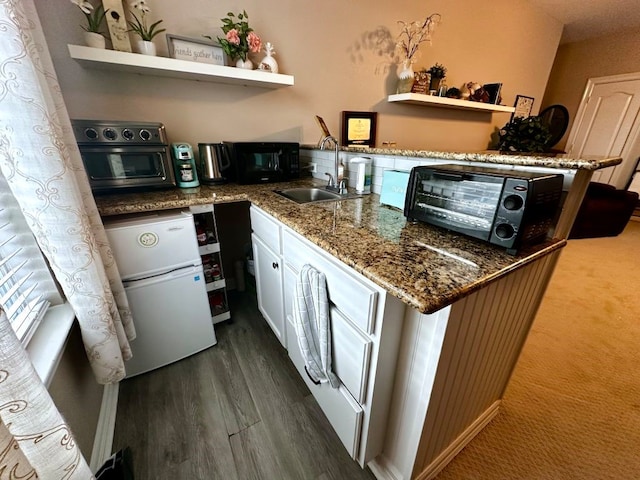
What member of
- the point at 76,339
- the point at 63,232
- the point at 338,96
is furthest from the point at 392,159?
the point at 76,339

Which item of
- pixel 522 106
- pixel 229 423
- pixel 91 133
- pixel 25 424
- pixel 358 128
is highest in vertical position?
pixel 522 106

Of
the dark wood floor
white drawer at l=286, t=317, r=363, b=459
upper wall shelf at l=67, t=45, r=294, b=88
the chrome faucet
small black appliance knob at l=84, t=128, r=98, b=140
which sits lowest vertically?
the dark wood floor

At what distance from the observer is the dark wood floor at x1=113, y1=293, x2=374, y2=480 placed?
1027 millimetres

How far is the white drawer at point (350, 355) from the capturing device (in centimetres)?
77

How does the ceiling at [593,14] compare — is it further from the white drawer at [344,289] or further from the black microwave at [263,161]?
the white drawer at [344,289]

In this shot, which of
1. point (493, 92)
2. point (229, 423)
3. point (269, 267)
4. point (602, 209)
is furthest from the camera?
point (602, 209)

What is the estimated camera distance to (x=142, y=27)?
4.80 ft

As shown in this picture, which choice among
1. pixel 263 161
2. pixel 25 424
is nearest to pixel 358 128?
pixel 263 161

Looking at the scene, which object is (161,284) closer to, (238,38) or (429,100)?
(238,38)

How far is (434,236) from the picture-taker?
0.89m

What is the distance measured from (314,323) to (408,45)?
2698mm

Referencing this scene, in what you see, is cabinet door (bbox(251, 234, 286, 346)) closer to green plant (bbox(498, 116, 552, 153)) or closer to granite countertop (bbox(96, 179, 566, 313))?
granite countertop (bbox(96, 179, 566, 313))

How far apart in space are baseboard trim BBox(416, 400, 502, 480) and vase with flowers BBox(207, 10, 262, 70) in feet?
7.55

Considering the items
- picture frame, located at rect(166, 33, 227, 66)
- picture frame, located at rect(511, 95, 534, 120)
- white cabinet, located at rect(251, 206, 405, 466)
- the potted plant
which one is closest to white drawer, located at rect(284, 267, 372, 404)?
white cabinet, located at rect(251, 206, 405, 466)
